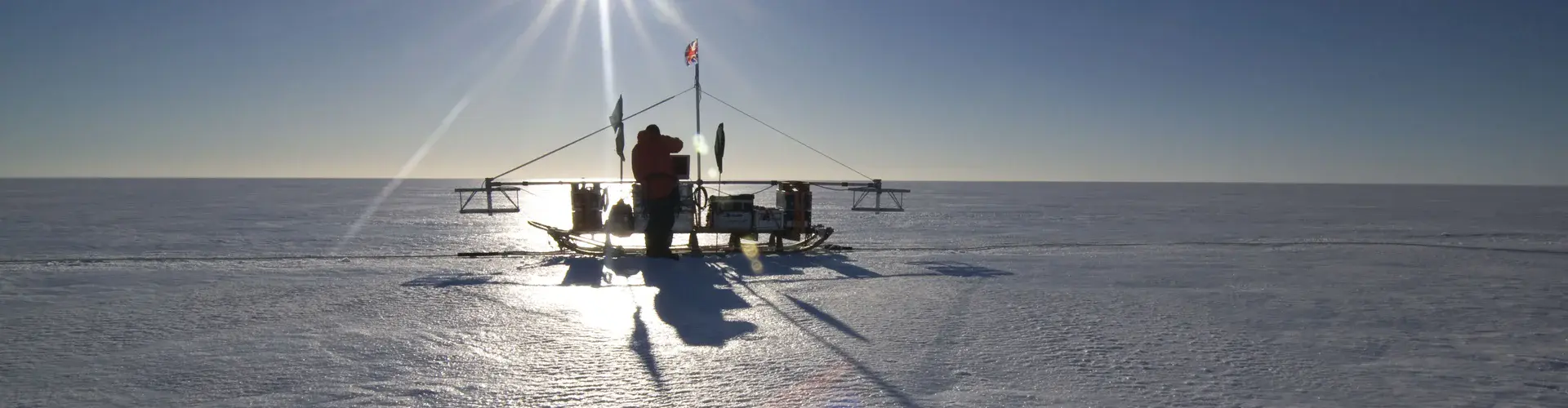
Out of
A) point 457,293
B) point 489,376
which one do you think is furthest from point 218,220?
point 489,376

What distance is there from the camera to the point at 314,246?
79.3 ft

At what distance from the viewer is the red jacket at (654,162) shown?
17.6 metres

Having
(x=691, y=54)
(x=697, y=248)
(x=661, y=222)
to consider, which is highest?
(x=691, y=54)

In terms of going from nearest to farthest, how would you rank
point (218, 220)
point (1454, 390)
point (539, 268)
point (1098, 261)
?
point (1454, 390), point (539, 268), point (1098, 261), point (218, 220)

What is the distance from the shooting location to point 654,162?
1756cm

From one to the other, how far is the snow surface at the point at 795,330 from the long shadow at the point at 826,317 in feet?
0.19

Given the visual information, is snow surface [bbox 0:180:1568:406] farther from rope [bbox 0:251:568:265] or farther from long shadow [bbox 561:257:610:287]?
rope [bbox 0:251:568:265]

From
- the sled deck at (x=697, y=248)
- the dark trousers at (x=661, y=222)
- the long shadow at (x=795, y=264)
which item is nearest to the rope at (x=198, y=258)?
the sled deck at (x=697, y=248)

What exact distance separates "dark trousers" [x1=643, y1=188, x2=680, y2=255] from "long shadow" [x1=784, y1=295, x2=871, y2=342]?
609 centimetres

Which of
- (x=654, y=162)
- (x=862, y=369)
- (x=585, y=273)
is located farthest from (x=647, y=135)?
(x=862, y=369)

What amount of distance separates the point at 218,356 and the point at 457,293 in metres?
4.59

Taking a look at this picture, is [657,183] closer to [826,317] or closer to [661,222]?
[661,222]

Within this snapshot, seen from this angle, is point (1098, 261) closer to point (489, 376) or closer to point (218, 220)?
point (489, 376)

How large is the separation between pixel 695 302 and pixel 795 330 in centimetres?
267
